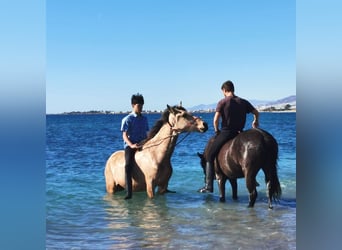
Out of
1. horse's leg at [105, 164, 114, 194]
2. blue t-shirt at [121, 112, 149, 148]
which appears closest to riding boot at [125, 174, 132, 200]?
blue t-shirt at [121, 112, 149, 148]

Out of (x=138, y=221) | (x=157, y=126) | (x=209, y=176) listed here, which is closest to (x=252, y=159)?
(x=209, y=176)

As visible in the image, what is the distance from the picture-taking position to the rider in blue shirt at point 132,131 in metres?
7.07

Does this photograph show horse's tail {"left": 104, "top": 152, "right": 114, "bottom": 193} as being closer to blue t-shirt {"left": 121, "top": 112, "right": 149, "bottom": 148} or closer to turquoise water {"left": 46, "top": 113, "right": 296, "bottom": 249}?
turquoise water {"left": 46, "top": 113, "right": 296, "bottom": 249}

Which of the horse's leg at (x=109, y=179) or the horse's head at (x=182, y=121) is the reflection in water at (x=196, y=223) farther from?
the horse's head at (x=182, y=121)

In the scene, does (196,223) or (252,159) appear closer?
(196,223)

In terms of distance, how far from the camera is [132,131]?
729cm

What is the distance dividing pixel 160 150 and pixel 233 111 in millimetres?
1285

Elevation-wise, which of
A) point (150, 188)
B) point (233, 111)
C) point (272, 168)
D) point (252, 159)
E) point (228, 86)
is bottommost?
point (150, 188)

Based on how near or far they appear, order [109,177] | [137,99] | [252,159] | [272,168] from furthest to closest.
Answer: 1. [109,177]
2. [137,99]
3. [272,168]
4. [252,159]

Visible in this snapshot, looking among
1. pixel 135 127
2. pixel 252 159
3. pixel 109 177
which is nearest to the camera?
pixel 252 159

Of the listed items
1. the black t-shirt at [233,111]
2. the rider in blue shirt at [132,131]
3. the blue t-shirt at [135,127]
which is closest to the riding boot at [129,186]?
the rider in blue shirt at [132,131]

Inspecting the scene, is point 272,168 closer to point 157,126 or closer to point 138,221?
point 157,126

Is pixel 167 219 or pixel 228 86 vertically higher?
pixel 228 86

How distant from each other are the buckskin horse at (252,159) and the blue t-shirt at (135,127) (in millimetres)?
1297
